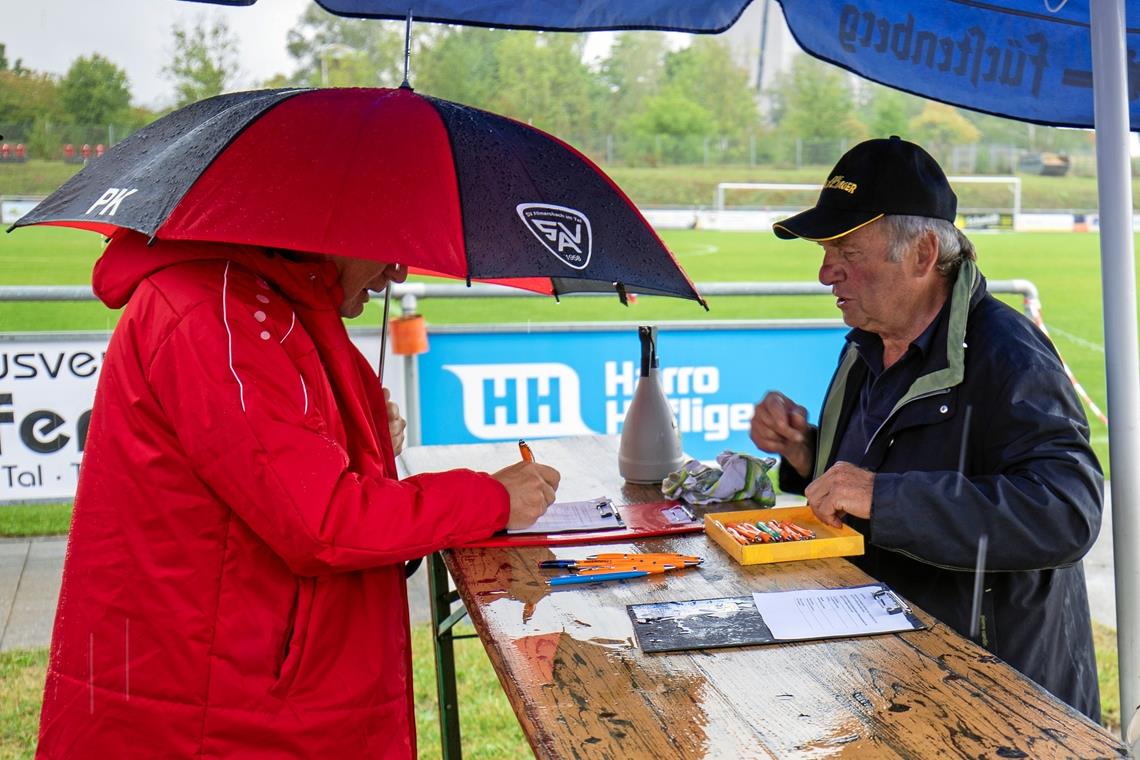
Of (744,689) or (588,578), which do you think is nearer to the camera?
(744,689)

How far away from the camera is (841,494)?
1.98 meters

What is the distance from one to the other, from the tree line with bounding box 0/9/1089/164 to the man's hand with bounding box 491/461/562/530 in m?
20.7

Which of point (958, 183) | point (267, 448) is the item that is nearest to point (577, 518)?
point (267, 448)

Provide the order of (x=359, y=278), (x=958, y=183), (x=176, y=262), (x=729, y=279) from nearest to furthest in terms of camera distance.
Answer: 1. (x=176, y=262)
2. (x=359, y=278)
3. (x=729, y=279)
4. (x=958, y=183)

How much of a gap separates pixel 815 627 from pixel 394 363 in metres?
4.03

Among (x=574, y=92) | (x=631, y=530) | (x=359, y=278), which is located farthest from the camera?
(x=574, y=92)

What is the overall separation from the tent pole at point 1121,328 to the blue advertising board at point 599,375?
2.89 meters

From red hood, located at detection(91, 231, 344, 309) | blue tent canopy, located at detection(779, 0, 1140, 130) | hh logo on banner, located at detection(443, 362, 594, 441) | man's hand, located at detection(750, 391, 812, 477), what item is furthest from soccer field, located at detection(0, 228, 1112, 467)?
red hood, located at detection(91, 231, 344, 309)

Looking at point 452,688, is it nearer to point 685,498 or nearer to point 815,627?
point 685,498

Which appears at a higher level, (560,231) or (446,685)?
(560,231)

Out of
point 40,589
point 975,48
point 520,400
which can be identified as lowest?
point 40,589

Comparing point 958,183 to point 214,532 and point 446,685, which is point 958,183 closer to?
point 446,685

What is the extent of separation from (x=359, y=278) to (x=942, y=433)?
3.91 ft

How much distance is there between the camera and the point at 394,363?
17.7 feet
